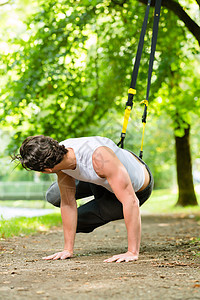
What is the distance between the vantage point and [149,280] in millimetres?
2621

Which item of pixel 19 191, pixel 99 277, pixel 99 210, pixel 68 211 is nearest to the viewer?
pixel 99 277

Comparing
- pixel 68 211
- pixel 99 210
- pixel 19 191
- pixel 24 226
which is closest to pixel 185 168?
pixel 24 226

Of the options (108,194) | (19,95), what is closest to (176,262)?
(108,194)

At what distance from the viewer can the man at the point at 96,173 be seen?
10.4 feet

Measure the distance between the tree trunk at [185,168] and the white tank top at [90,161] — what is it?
9194 mm

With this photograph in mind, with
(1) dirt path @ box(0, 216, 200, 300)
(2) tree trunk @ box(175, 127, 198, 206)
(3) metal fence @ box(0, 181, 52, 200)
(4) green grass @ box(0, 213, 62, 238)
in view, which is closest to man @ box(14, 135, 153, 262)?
(1) dirt path @ box(0, 216, 200, 300)

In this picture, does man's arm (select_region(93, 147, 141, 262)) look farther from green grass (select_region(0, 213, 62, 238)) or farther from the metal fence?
the metal fence

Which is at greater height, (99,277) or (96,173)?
(96,173)

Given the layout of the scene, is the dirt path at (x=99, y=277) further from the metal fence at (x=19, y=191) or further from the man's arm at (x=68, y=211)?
the metal fence at (x=19, y=191)

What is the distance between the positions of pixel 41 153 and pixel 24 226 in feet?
12.8

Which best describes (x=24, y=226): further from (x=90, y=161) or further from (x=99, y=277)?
(x=99, y=277)

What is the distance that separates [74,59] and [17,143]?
2.27 metres

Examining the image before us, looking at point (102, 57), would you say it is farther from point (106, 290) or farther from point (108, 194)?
point (106, 290)

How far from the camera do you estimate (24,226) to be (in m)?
6.73
